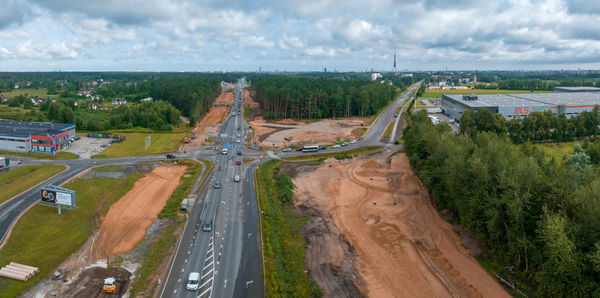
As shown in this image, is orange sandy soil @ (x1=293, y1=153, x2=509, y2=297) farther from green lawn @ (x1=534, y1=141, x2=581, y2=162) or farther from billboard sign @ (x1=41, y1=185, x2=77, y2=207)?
green lawn @ (x1=534, y1=141, x2=581, y2=162)

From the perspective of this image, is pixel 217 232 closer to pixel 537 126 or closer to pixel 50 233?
pixel 50 233

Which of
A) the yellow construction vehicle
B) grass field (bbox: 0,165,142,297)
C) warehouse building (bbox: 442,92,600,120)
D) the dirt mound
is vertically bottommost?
the dirt mound

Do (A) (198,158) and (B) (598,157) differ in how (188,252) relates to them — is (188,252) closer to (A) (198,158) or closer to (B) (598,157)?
(A) (198,158)

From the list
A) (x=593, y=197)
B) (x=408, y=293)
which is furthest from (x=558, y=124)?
(x=408, y=293)

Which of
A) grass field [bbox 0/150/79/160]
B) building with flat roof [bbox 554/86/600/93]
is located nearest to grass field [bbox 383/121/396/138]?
grass field [bbox 0/150/79/160]

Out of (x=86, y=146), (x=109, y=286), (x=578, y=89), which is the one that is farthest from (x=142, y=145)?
(x=578, y=89)

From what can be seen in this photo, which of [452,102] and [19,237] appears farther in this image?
[452,102]

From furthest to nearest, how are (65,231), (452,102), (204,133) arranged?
(452,102), (204,133), (65,231)
